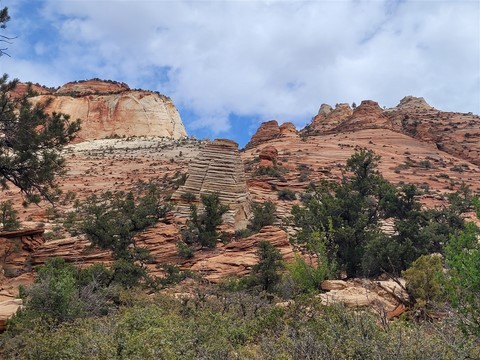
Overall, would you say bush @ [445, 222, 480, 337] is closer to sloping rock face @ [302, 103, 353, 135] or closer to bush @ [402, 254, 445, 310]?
bush @ [402, 254, 445, 310]

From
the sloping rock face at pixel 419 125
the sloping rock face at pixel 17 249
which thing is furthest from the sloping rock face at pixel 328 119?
the sloping rock face at pixel 17 249

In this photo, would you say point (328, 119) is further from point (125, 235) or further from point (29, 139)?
point (29, 139)

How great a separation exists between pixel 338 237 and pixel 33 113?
→ 11597 millimetres

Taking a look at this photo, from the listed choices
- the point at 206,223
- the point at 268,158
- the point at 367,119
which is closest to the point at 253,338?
the point at 206,223

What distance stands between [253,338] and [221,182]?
59.2 ft

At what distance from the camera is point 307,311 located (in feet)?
34.4

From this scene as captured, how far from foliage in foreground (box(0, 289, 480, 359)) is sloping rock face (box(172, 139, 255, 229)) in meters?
14.0

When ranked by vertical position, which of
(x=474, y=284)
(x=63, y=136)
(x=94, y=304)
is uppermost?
(x=63, y=136)

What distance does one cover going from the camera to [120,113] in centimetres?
7575

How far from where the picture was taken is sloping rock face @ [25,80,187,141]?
7431cm

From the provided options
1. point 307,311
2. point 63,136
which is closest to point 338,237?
point 307,311

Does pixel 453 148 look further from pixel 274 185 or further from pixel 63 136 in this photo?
pixel 63 136

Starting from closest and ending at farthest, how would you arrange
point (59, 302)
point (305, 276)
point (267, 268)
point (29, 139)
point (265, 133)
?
point (59, 302), point (29, 139), point (305, 276), point (267, 268), point (265, 133)

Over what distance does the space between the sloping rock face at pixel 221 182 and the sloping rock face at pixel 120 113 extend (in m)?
47.5
